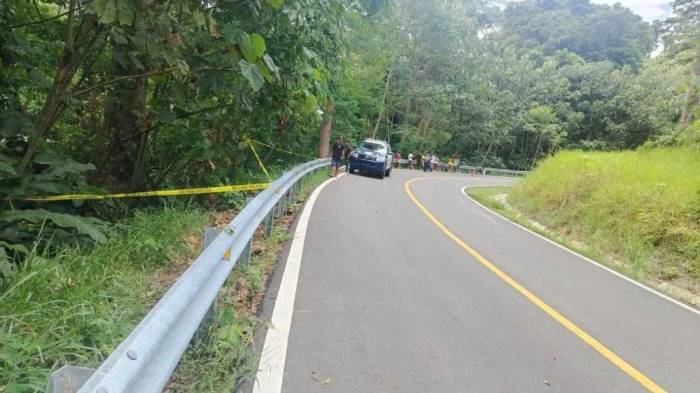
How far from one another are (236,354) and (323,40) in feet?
12.1

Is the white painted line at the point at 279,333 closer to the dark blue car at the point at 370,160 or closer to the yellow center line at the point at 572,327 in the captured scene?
the yellow center line at the point at 572,327

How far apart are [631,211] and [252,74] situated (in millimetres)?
10650

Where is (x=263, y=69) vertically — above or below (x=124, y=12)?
below

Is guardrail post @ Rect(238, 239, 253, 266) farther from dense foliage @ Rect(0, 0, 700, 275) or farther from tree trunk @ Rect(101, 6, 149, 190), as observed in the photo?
tree trunk @ Rect(101, 6, 149, 190)

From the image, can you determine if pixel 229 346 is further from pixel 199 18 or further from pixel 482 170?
pixel 482 170

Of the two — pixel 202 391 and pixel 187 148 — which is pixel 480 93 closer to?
pixel 187 148

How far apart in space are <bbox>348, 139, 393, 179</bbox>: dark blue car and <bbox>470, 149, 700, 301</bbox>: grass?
7198 mm

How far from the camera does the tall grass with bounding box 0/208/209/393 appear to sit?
2.83 metres

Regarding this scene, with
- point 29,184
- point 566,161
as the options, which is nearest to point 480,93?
point 566,161

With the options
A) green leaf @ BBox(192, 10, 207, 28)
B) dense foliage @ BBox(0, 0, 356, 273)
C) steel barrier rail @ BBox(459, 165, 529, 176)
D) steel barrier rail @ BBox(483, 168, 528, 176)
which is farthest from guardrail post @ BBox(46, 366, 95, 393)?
steel barrier rail @ BBox(483, 168, 528, 176)

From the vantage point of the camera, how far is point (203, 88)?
179 inches

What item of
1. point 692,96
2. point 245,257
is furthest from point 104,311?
point 692,96

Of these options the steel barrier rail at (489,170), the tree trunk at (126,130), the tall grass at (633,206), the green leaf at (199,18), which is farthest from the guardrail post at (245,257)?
the steel barrier rail at (489,170)

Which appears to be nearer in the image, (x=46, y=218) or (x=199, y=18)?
(x=199, y=18)
